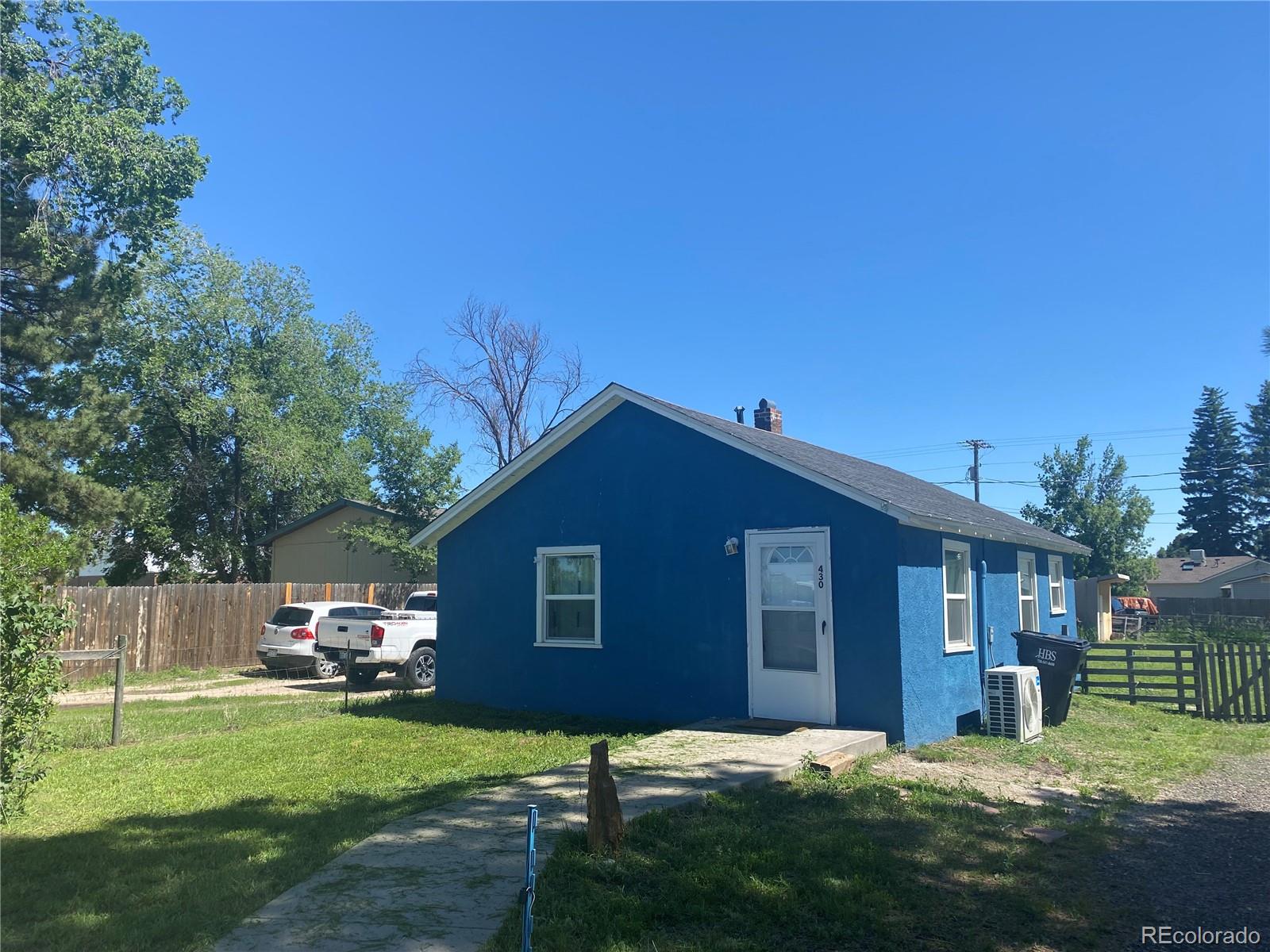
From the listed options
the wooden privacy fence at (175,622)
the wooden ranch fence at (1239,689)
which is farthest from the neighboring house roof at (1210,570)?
the wooden privacy fence at (175,622)

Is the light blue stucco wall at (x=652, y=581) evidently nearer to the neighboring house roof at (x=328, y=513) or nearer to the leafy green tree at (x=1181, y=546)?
the neighboring house roof at (x=328, y=513)

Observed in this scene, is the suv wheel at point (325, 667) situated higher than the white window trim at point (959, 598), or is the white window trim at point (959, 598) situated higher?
the white window trim at point (959, 598)

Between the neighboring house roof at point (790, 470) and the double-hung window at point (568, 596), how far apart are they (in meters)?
1.46

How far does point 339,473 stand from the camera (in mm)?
33094

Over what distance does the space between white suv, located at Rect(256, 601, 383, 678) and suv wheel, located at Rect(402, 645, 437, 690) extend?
110 inches

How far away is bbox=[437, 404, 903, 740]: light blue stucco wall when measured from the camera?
1005 cm

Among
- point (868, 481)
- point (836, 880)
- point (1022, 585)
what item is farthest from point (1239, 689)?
point (836, 880)

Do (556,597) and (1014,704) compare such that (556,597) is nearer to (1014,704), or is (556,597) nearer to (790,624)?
(790,624)

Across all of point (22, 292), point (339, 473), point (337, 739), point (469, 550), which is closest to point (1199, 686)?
→ point (469, 550)

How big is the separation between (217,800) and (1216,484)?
234 feet

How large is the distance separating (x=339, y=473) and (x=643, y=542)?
24.0 meters

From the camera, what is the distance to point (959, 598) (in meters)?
11.7

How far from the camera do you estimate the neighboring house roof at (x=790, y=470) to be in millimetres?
10156

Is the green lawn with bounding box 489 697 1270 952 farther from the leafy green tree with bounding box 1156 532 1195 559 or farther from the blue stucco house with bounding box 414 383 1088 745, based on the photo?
the leafy green tree with bounding box 1156 532 1195 559
